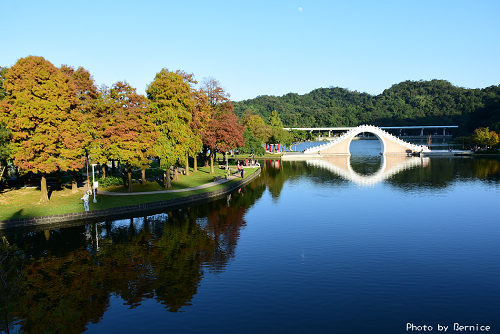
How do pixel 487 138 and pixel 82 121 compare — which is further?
pixel 487 138

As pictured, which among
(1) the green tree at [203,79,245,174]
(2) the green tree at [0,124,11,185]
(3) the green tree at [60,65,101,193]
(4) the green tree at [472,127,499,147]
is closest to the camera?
(2) the green tree at [0,124,11,185]

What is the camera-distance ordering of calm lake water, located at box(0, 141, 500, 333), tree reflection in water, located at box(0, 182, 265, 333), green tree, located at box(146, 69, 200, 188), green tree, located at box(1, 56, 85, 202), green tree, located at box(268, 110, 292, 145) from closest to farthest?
calm lake water, located at box(0, 141, 500, 333) → tree reflection in water, located at box(0, 182, 265, 333) → green tree, located at box(1, 56, 85, 202) → green tree, located at box(146, 69, 200, 188) → green tree, located at box(268, 110, 292, 145)

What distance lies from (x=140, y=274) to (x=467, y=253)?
68.3 feet

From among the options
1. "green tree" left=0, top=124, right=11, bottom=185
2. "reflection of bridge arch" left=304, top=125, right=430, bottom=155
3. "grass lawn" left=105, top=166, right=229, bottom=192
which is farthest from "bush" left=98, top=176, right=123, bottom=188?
"reflection of bridge arch" left=304, top=125, right=430, bottom=155

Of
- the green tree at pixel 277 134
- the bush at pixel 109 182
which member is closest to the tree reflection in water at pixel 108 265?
the bush at pixel 109 182

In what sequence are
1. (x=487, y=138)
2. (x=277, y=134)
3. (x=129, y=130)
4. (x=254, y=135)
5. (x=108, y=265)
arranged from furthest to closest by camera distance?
(x=277, y=134) → (x=487, y=138) → (x=254, y=135) → (x=129, y=130) → (x=108, y=265)

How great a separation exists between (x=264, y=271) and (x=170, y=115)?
30372mm

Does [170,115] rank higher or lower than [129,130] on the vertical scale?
higher

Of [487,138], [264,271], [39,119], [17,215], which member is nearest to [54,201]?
[17,215]

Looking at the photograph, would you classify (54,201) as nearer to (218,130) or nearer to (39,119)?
(39,119)

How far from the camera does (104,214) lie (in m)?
35.9

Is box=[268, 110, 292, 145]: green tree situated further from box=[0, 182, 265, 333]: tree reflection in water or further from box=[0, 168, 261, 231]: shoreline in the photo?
box=[0, 182, 265, 333]: tree reflection in water

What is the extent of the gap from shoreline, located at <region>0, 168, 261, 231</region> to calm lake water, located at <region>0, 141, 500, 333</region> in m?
1.74

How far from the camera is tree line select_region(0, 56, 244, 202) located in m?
37.2
